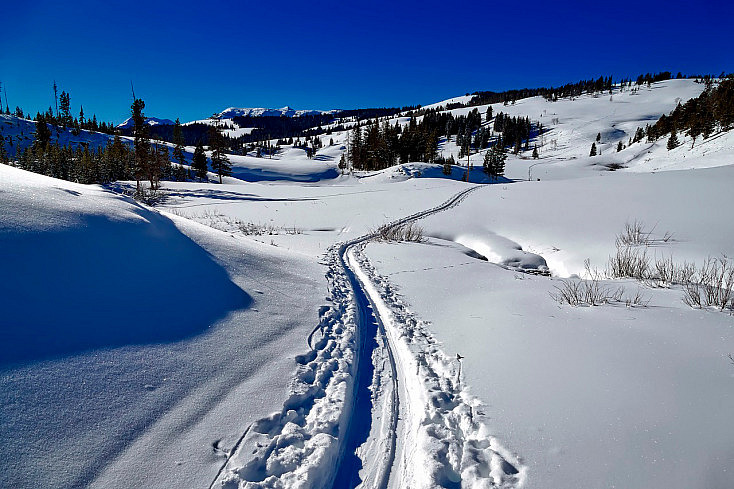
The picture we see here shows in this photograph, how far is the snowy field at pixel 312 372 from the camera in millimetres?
2473

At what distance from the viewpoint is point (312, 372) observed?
4004 millimetres

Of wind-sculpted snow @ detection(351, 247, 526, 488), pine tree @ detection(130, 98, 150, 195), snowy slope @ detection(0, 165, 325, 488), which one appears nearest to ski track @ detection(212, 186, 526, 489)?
wind-sculpted snow @ detection(351, 247, 526, 488)

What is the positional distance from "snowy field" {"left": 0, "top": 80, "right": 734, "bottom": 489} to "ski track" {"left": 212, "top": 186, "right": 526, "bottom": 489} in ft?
0.06

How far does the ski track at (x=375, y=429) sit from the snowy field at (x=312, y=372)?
0.02 meters

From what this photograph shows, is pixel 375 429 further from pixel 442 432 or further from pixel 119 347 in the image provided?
pixel 119 347

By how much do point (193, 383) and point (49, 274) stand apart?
204 cm

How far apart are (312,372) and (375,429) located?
1.11 metres

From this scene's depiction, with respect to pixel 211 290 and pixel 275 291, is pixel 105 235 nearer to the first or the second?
pixel 211 290

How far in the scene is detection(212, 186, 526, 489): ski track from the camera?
261 centimetres

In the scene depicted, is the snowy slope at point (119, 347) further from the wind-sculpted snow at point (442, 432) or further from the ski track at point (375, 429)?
the wind-sculpted snow at point (442, 432)

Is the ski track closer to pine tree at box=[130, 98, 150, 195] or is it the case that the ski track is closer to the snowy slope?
the snowy slope

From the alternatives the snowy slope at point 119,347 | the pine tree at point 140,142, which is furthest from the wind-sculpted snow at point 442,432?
the pine tree at point 140,142

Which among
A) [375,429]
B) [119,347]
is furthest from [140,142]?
[375,429]

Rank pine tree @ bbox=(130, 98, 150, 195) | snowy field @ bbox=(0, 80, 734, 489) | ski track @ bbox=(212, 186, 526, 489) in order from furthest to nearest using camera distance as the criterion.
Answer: pine tree @ bbox=(130, 98, 150, 195), ski track @ bbox=(212, 186, 526, 489), snowy field @ bbox=(0, 80, 734, 489)
